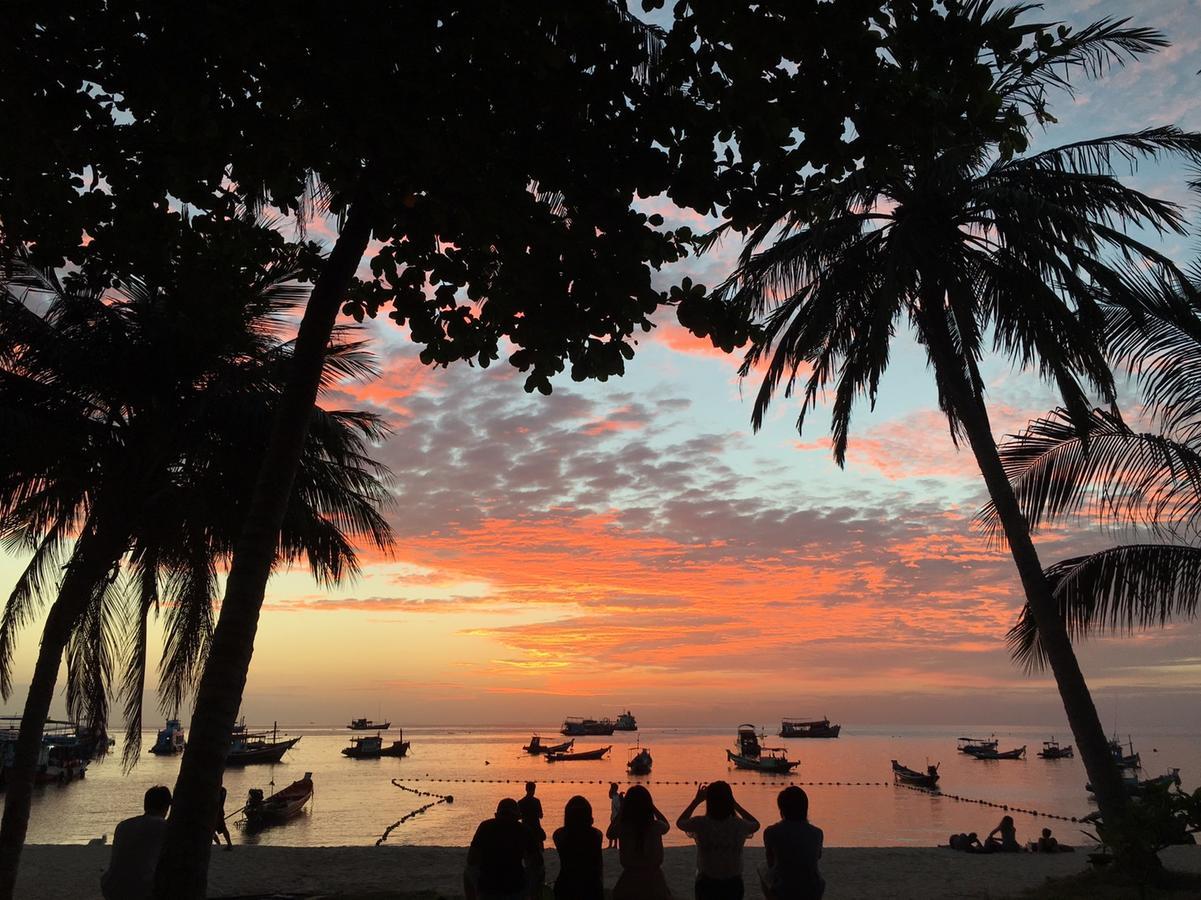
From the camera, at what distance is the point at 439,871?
52.9 feet

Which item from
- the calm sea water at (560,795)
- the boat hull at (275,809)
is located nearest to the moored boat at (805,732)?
the calm sea water at (560,795)

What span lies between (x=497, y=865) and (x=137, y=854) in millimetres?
2740

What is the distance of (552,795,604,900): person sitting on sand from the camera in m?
6.44

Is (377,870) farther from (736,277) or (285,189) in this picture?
(285,189)

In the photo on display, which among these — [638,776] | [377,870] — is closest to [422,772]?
[638,776]

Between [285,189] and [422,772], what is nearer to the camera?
[285,189]

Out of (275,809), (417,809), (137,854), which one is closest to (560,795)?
(417,809)

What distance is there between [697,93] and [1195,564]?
9951 millimetres

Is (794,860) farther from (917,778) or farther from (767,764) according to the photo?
(767,764)

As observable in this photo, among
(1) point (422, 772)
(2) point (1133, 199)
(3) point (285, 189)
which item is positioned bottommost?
(1) point (422, 772)

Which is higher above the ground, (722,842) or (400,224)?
(400,224)

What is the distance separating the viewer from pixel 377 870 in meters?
16.0

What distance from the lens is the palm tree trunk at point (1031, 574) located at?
1205 centimetres

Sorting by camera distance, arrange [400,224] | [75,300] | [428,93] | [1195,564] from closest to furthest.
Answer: [428,93] → [400,224] → [1195,564] → [75,300]
